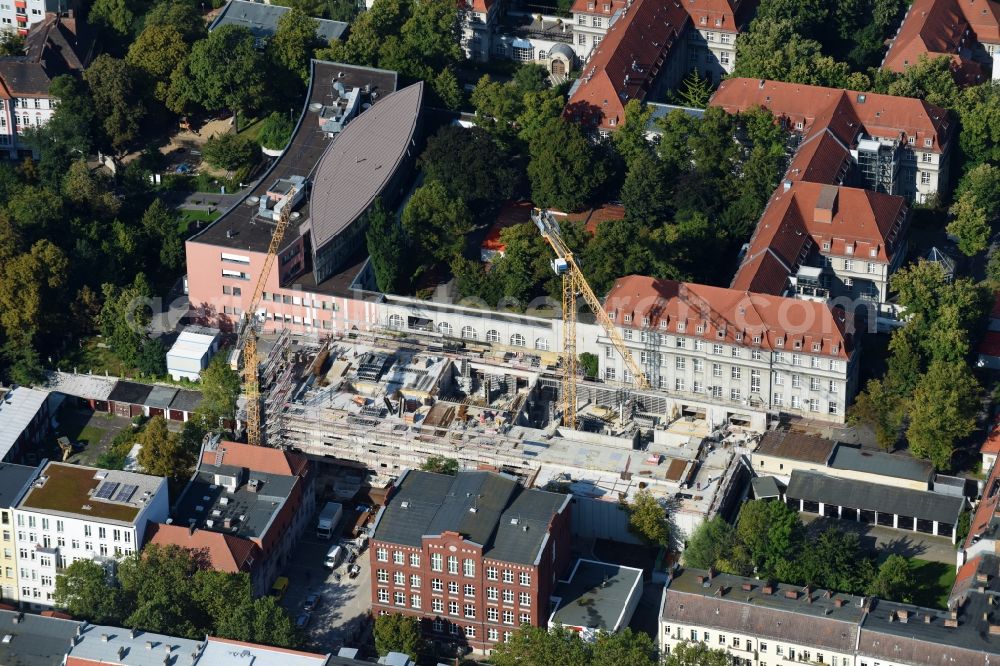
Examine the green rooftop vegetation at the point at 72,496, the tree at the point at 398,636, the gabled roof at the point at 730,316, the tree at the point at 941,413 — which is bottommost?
the tree at the point at 398,636

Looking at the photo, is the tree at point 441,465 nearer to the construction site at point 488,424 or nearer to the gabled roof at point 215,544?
the construction site at point 488,424

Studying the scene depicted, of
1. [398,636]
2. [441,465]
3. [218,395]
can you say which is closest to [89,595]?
[398,636]

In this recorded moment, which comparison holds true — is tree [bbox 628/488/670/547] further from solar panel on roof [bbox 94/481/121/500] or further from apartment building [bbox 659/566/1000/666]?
solar panel on roof [bbox 94/481/121/500]

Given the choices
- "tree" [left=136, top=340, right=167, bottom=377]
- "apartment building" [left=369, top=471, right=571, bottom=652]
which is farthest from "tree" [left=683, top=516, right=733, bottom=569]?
"tree" [left=136, top=340, right=167, bottom=377]

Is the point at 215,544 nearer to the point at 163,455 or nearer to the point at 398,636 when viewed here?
the point at 163,455

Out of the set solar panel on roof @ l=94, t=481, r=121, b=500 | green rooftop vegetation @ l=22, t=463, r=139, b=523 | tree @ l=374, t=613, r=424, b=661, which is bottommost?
tree @ l=374, t=613, r=424, b=661

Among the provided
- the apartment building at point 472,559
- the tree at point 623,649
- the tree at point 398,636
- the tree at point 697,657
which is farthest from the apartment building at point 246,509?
the tree at point 697,657
